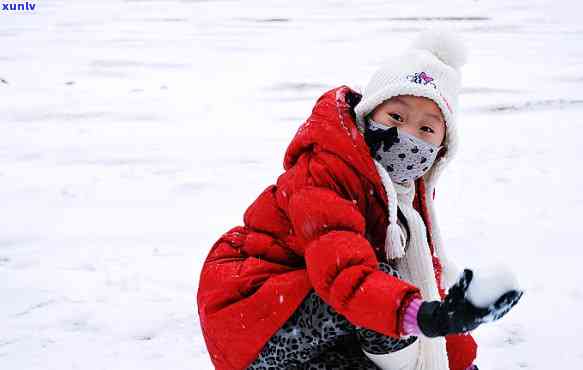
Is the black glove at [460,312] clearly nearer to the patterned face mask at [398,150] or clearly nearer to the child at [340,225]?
the child at [340,225]

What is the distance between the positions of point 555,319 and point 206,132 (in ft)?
10.6

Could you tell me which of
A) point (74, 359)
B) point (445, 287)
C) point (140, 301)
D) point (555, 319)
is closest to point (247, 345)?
point (445, 287)

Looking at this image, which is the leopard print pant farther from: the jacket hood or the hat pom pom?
the hat pom pom

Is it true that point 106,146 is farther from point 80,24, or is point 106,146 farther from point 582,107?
point 80,24

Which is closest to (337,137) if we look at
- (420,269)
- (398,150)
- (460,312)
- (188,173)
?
(398,150)

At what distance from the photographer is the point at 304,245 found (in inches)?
64.7

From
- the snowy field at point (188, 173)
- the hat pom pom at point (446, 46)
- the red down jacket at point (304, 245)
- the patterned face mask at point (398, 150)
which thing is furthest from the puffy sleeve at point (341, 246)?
the snowy field at point (188, 173)

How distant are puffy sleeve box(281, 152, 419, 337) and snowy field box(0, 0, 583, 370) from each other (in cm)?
106

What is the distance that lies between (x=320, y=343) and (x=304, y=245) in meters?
0.26

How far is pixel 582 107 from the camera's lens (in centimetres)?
591

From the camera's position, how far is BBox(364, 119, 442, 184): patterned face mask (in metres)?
1.76

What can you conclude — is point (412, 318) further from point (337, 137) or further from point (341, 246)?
point (337, 137)

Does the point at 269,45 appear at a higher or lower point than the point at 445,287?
lower

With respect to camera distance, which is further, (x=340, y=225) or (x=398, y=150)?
(x=398, y=150)
